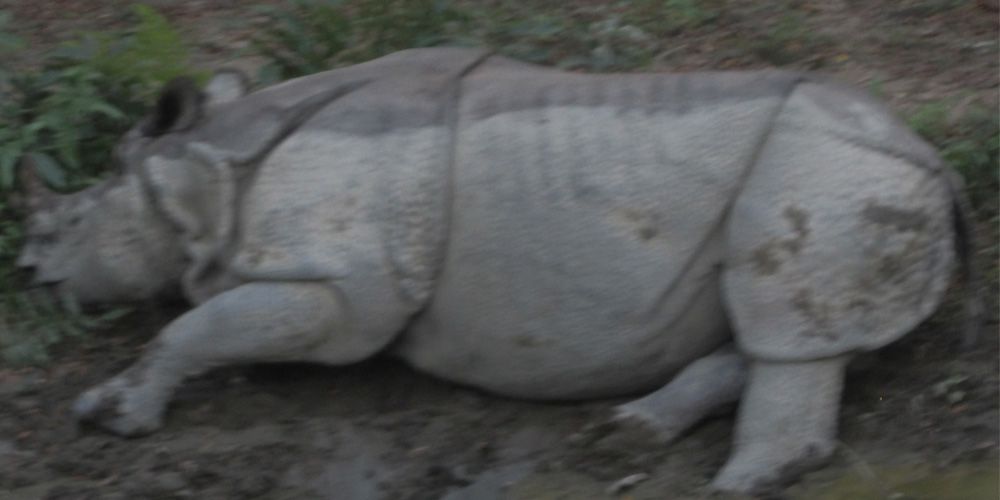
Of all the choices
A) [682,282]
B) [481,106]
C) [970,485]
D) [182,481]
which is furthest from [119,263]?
[970,485]

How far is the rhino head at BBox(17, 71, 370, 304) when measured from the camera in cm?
490

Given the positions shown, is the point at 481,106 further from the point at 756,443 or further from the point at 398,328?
the point at 756,443

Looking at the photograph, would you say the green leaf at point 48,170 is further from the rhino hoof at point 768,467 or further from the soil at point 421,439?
the rhino hoof at point 768,467

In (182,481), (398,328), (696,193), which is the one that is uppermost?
(696,193)

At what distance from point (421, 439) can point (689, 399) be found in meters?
0.79

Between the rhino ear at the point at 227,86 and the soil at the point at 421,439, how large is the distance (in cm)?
74

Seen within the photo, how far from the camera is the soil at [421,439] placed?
14.3ft

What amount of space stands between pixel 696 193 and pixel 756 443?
2.19ft

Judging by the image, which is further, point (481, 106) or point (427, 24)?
point (427, 24)

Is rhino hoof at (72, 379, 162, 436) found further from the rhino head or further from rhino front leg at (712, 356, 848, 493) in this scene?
rhino front leg at (712, 356, 848, 493)

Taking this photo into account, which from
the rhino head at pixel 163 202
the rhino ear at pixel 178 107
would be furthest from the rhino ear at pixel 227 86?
the rhino ear at pixel 178 107

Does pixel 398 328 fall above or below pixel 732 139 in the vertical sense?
below

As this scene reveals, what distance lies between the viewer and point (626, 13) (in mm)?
6844

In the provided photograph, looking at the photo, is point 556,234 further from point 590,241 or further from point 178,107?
point 178,107
